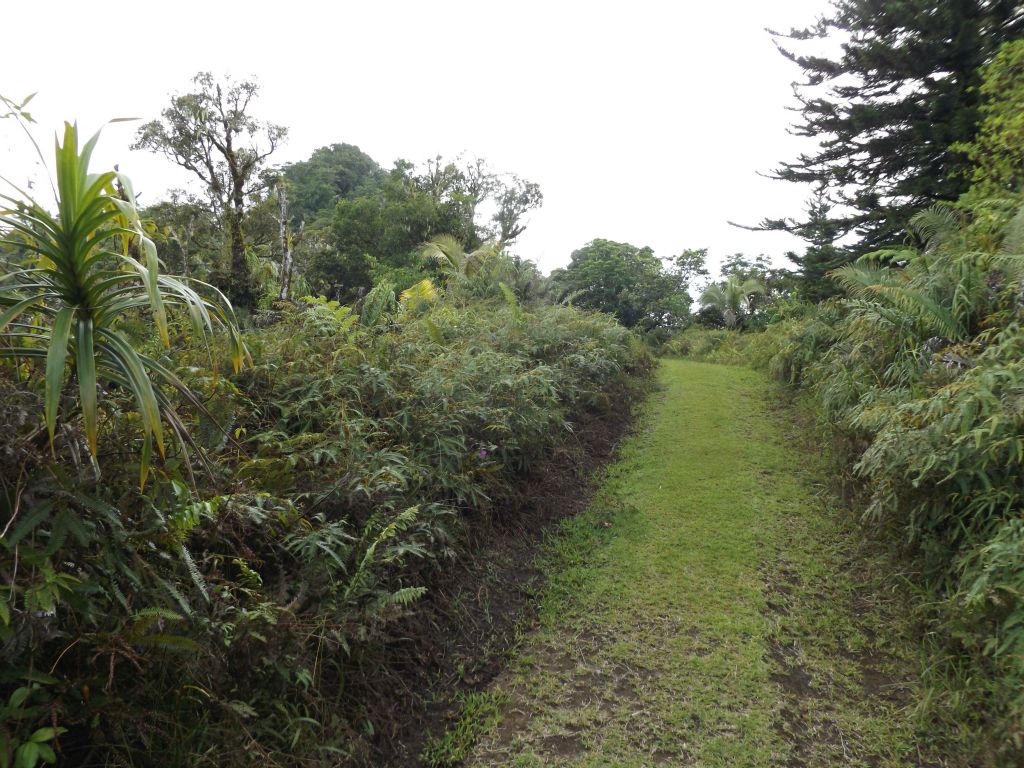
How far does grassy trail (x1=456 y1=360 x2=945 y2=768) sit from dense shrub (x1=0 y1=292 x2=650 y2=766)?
0.76 meters

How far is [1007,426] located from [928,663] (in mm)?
1385

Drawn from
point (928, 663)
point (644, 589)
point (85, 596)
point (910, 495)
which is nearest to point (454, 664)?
point (644, 589)

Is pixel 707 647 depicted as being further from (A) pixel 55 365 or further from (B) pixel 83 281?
(B) pixel 83 281

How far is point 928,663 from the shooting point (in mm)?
3020

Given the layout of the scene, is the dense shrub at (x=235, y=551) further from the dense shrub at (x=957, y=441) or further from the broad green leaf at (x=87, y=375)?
the dense shrub at (x=957, y=441)

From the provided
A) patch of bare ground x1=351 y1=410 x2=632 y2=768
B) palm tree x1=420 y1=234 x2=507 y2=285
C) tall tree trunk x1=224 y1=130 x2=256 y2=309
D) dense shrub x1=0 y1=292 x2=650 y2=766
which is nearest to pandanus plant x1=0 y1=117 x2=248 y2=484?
dense shrub x1=0 y1=292 x2=650 y2=766

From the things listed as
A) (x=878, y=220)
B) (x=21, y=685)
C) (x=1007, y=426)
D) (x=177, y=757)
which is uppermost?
(x=878, y=220)

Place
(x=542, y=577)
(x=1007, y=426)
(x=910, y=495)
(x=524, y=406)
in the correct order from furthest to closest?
1. (x=524, y=406)
2. (x=542, y=577)
3. (x=910, y=495)
4. (x=1007, y=426)

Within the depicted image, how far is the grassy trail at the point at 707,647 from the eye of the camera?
2.65m

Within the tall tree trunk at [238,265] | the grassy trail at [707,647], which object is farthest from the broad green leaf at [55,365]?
the tall tree trunk at [238,265]

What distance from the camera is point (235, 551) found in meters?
2.59

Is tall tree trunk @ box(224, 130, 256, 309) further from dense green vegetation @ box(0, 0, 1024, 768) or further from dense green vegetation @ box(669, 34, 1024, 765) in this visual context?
dense green vegetation @ box(669, 34, 1024, 765)

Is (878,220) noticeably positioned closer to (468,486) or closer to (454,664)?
(468,486)

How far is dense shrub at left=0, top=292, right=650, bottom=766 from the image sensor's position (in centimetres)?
176
